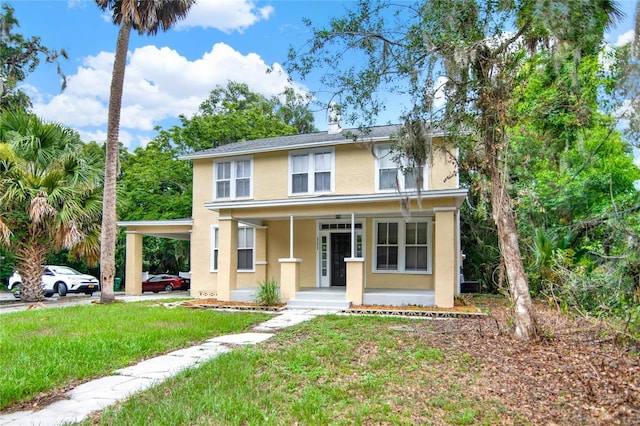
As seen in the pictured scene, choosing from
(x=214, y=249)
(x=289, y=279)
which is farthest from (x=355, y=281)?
(x=214, y=249)

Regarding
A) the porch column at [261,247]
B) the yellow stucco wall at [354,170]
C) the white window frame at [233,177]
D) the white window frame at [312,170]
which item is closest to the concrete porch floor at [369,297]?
the porch column at [261,247]

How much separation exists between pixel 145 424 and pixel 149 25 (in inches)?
497

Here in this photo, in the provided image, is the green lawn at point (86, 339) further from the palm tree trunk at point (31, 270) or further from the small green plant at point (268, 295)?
the palm tree trunk at point (31, 270)

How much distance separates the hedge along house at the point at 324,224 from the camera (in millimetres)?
11773

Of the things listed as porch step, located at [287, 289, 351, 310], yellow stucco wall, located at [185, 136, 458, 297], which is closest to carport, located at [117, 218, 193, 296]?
yellow stucco wall, located at [185, 136, 458, 297]

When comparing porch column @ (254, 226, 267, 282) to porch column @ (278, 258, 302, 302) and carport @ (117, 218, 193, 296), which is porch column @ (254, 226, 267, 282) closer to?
porch column @ (278, 258, 302, 302)

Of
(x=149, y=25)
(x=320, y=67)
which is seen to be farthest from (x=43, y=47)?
(x=320, y=67)

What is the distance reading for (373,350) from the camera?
6.46m

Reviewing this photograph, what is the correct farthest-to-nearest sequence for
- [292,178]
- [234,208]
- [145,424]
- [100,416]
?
1. [292,178]
2. [234,208]
3. [100,416]
4. [145,424]

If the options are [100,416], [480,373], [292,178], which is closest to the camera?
[100,416]

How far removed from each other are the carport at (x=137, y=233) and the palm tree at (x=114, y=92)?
340 cm

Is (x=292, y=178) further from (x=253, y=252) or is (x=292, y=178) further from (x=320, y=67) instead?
(x=320, y=67)

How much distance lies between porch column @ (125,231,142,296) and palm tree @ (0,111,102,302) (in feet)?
7.21

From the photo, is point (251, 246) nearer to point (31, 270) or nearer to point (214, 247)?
point (214, 247)
